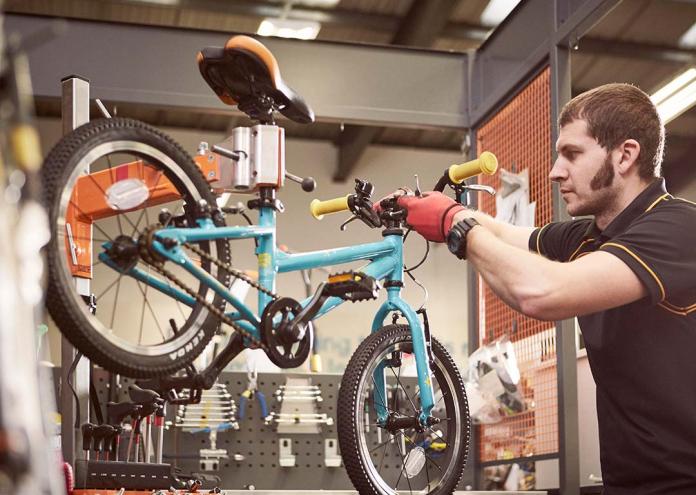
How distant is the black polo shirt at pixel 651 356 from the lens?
5.56ft

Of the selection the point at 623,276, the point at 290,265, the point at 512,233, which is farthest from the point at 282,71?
the point at 623,276

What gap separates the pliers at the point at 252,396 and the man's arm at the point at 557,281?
1.57 metres

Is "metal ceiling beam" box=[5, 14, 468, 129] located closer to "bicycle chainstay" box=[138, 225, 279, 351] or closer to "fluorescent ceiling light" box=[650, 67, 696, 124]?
"bicycle chainstay" box=[138, 225, 279, 351]

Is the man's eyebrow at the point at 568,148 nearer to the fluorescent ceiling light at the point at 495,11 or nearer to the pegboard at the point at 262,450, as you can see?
the pegboard at the point at 262,450

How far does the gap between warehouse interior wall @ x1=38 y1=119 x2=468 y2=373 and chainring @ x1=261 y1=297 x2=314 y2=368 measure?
7.90 meters

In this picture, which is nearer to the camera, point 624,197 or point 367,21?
point 624,197

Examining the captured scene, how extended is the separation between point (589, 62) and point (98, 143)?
6.68 meters

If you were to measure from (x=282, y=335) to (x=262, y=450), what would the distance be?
5.38ft

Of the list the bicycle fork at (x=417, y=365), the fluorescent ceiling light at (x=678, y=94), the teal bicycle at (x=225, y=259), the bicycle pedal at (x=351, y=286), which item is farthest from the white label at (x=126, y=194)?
the fluorescent ceiling light at (x=678, y=94)

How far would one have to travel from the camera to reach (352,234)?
394 inches

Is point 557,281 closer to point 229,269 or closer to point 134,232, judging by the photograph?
point 229,269

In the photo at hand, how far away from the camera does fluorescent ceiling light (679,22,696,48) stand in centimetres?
690

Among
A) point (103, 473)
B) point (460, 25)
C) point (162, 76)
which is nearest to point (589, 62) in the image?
point (460, 25)

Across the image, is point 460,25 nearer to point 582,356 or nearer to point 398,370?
point 582,356
